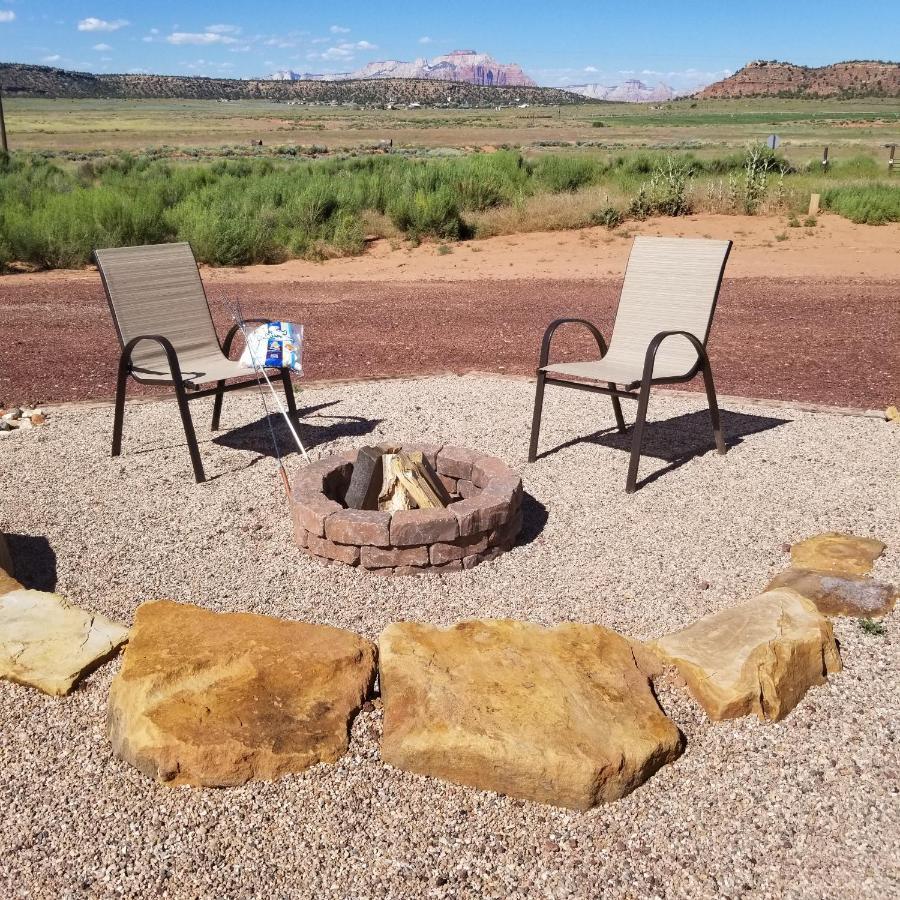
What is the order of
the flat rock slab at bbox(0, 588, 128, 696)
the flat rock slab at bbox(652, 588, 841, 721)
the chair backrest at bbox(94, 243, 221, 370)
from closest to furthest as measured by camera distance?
1. the flat rock slab at bbox(652, 588, 841, 721)
2. the flat rock slab at bbox(0, 588, 128, 696)
3. the chair backrest at bbox(94, 243, 221, 370)

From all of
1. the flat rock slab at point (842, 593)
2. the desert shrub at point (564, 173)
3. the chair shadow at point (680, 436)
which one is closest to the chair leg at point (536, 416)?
the chair shadow at point (680, 436)

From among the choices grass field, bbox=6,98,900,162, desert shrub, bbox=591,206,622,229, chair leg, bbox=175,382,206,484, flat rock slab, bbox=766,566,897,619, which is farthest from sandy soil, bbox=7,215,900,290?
grass field, bbox=6,98,900,162

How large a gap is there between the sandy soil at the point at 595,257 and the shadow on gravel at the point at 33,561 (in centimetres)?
948

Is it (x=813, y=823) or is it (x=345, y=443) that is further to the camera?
(x=345, y=443)

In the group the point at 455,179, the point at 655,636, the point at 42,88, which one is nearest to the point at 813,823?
the point at 655,636

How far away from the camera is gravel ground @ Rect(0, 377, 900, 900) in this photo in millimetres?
2363

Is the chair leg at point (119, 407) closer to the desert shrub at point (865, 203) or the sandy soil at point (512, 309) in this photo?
the sandy soil at point (512, 309)

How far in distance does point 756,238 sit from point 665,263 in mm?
12355

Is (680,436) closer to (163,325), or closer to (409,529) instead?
(409,529)

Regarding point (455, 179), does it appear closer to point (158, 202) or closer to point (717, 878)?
point (158, 202)

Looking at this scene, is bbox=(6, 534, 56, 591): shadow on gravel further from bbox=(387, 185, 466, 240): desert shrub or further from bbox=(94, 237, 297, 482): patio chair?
bbox=(387, 185, 466, 240): desert shrub

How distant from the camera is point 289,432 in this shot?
19.0 ft

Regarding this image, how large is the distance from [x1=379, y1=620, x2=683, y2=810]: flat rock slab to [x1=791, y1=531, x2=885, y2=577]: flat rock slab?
1266 millimetres

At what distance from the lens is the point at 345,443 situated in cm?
553
